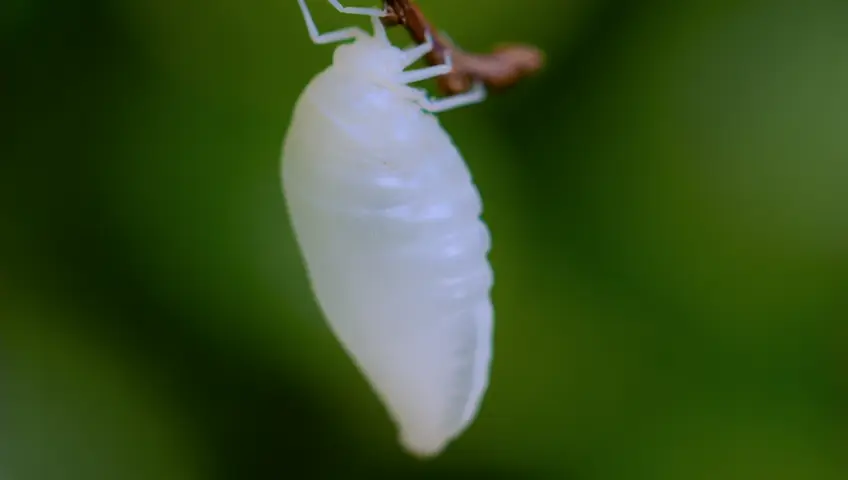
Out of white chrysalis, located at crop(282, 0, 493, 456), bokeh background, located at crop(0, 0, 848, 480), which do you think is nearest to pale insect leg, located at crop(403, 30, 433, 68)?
white chrysalis, located at crop(282, 0, 493, 456)

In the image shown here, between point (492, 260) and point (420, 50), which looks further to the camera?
point (492, 260)

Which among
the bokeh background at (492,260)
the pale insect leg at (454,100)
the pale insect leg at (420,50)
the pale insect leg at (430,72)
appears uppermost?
the pale insect leg at (420,50)

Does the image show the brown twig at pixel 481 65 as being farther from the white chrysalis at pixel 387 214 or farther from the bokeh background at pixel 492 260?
Answer: the bokeh background at pixel 492 260

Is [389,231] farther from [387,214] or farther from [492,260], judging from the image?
[492,260]

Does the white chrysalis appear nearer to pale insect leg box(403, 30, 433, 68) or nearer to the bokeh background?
pale insect leg box(403, 30, 433, 68)

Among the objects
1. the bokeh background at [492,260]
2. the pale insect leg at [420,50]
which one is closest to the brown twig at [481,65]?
the pale insect leg at [420,50]

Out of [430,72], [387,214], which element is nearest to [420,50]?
[430,72]

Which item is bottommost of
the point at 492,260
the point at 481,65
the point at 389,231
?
the point at 492,260
